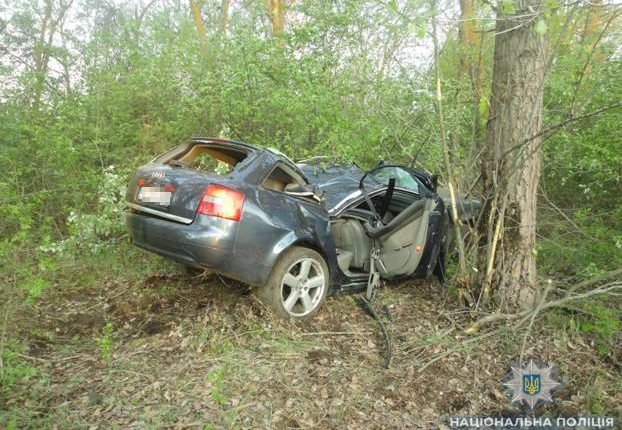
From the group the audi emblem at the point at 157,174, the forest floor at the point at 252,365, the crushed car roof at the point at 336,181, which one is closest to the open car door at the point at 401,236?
the crushed car roof at the point at 336,181

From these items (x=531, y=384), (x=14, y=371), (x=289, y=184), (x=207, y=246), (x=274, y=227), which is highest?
(x=289, y=184)

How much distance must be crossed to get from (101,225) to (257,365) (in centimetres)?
320

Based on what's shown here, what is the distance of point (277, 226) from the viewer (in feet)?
11.6

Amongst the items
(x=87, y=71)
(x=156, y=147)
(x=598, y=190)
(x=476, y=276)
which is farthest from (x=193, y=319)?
(x=598, y=190)

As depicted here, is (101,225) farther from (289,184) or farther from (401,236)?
(401,236)

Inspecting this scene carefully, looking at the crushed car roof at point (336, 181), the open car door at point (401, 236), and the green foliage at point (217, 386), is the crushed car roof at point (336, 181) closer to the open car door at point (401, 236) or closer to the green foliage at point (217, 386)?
the open car door at point (401, 236)

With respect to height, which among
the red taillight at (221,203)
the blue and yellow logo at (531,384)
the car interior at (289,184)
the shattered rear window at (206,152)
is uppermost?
the shattered rear window at (206,152)

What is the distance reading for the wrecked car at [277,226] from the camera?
3303mm

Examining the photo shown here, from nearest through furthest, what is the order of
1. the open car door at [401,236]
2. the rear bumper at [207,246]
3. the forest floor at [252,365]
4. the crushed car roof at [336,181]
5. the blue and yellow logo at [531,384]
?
1. the forest floor at [252,365]
2. the blue and yellow logo at [531,384]
3. the rear bumper at [207,246]
4. the open car door at [401,236]
5. the crushed car roof at [336,181]

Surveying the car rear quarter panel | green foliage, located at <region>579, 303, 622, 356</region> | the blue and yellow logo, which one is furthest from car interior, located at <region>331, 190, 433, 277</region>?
green foliage, located at <region>579, 303, 622, 356</region>

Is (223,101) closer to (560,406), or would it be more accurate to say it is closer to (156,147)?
(156,147)

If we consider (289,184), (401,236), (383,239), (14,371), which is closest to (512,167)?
(401,236)

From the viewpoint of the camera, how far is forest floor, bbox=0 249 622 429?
2.66 metres

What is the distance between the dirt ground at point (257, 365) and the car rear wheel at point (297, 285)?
13cm
